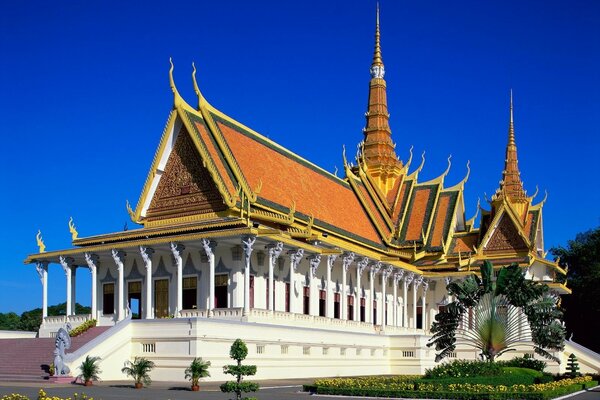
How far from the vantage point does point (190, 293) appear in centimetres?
3328

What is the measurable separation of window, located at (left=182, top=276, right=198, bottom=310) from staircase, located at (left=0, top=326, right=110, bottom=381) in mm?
3983

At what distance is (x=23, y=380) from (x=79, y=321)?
8.95 meters

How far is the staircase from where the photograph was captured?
25.2 meters

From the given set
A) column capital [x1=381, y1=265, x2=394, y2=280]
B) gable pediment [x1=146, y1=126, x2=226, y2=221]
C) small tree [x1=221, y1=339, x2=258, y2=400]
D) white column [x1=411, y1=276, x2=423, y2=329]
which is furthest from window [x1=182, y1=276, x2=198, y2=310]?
white column [x1=411, y1=276, x2=423, y2=329]

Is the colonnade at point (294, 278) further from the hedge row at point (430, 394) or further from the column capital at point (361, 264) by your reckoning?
the hedge row at point (430, 394)

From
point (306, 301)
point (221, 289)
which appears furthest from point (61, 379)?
point (306, 301)

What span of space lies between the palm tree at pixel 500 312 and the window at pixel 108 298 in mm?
14729

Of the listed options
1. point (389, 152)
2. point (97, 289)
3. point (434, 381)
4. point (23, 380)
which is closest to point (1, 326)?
point (97, 289)

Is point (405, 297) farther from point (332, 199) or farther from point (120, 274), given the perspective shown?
point (120, 274)

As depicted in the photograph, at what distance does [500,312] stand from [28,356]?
15.7 m

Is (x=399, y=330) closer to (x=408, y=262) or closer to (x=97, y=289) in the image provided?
(x=408, y=262)

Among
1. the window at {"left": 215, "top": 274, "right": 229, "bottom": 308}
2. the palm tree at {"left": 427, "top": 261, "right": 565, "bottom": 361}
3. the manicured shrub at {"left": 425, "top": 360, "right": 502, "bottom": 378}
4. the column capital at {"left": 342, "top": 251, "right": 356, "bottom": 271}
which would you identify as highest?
the column capital at {"left": 342, "top": 251, "right": 356, "bottom": 271}

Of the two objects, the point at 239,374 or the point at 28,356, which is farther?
the point at 28,356

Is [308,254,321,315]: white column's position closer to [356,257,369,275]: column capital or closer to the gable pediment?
[356,257,369,275]: column capital
